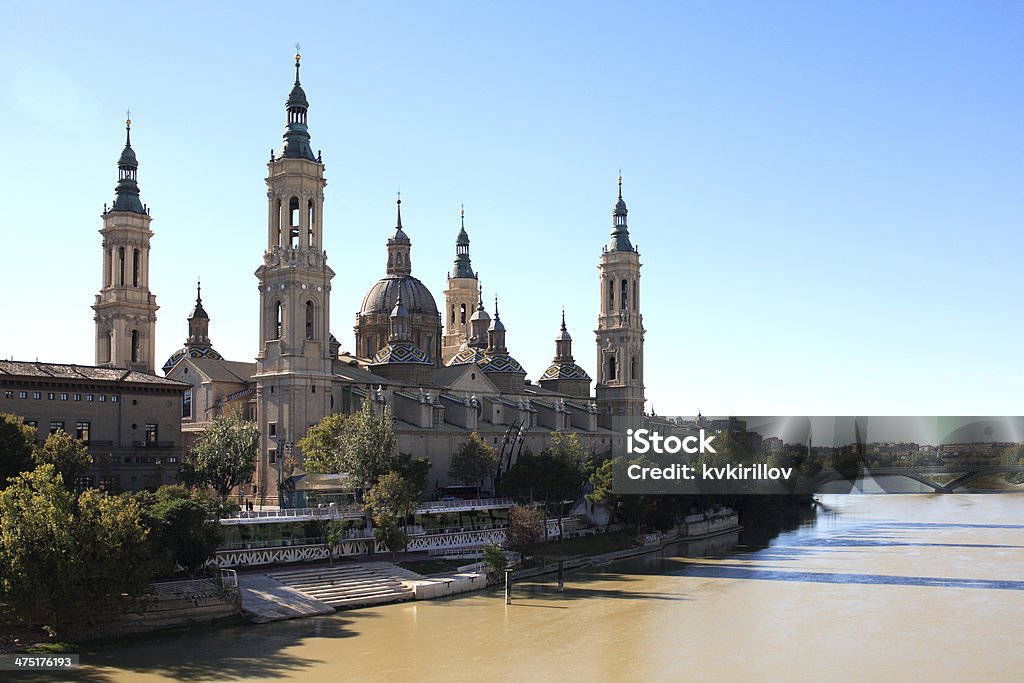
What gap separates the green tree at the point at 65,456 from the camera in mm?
60219

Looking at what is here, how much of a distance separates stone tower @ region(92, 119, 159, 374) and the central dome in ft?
89.7

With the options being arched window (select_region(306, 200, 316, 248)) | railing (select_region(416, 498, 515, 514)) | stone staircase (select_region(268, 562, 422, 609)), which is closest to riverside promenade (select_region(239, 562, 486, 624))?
stone staircase (select_region(268, 562, 422, 609))

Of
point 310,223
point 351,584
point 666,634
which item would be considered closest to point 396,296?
point 310,223

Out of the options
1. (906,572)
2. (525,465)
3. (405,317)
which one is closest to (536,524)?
(525,465)

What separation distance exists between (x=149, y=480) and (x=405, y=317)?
3982cm

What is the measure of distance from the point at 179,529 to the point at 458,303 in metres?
95.1

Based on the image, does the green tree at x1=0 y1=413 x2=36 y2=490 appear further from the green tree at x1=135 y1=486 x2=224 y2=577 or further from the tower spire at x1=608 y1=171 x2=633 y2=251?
the tower spire at x1=608 y1=171 x2=633 y2=251

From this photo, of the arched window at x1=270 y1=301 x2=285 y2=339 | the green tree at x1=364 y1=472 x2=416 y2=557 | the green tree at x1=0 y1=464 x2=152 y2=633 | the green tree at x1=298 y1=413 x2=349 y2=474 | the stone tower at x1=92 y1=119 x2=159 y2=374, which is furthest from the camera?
the stone tower at x1=92 y1=119 x2=159 y2=374

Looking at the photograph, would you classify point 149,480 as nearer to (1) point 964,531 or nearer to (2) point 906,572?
(2) point 906,572

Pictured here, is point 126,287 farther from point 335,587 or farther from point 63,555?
point 63,555

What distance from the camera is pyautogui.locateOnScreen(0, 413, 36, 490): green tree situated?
53875 millimetres

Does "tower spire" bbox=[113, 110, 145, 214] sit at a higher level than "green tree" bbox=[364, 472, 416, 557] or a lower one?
higher

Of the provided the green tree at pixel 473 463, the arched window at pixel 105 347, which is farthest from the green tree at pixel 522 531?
the arched window at pixel 105 347

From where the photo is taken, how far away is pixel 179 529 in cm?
5109
